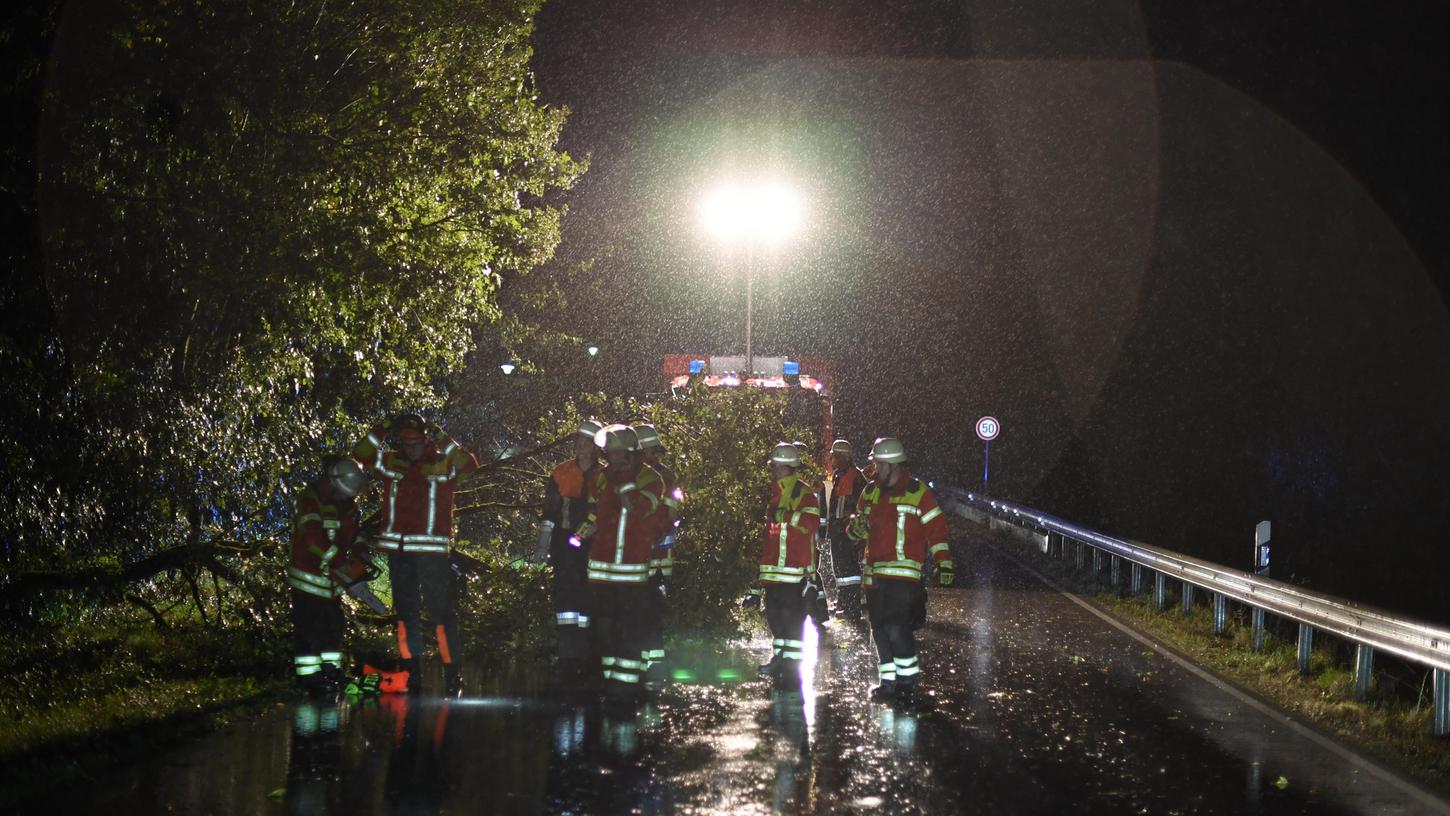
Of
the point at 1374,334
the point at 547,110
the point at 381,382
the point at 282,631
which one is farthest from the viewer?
the point at 1374,334

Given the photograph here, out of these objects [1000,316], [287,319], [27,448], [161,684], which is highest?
[1000,316]

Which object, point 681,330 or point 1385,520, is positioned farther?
point 681,330

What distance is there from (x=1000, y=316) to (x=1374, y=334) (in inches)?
1371

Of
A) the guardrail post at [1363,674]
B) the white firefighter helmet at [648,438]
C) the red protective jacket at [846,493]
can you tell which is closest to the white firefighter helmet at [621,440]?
the white firefighter helmet at [648,438]

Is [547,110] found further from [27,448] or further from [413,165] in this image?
[27,448]

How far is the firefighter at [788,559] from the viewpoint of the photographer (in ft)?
38.0

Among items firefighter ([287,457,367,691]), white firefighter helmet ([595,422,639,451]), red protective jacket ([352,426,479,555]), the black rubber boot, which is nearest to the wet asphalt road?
the black rubber boot

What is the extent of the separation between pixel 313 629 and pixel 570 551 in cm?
218

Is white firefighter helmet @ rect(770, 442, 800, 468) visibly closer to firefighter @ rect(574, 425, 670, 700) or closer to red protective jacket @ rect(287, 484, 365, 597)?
firefighter @ rect(574, 425, 670, 700)

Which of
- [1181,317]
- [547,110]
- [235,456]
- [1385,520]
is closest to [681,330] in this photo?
Answer: [1181,317]

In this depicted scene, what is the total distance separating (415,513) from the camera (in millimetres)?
10688

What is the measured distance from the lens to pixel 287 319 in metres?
11.4

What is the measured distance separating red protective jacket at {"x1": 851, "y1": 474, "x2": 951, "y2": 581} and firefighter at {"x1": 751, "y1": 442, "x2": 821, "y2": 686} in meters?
0.76

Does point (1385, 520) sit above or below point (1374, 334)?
below
